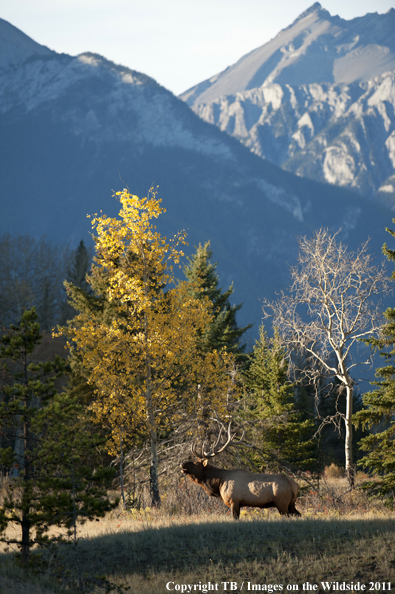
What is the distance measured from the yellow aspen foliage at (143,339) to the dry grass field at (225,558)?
4455mm

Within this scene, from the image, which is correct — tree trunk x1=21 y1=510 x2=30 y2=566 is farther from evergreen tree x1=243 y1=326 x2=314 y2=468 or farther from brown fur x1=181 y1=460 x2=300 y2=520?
evergreen tree x1=243 y1=326 x2=314 y2=468

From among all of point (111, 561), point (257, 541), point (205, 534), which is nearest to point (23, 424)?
point (111, 561)

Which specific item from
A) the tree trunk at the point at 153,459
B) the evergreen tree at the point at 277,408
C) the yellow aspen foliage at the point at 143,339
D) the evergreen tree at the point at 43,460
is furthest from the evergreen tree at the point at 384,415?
the evergreen tree at the point at 277,408

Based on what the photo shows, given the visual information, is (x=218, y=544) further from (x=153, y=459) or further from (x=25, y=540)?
(x=153, y=459)

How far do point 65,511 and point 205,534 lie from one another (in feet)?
10.6

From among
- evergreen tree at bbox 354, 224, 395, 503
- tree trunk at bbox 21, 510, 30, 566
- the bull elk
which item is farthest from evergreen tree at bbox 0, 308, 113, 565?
evergreen tree at bbox 354, 224, 395, 503

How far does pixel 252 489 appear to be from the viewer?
11.5 m

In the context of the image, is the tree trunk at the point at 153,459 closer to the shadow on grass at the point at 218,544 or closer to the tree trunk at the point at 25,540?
the shadow on grass at the point at 218,544

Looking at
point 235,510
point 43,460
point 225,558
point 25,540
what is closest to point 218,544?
point 225,558

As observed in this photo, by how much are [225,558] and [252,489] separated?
228cm

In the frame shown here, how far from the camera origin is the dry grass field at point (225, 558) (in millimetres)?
8297

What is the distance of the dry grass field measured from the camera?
8297 millimetres

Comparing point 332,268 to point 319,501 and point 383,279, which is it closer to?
point 383,279

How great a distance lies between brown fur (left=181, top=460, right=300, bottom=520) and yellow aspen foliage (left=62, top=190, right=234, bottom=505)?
4.33m
